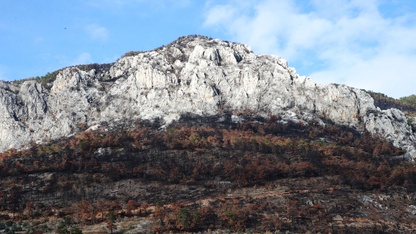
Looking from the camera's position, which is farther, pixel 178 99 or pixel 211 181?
pixel 178 99

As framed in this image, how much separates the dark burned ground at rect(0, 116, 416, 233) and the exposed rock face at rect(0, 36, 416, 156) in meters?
8.25

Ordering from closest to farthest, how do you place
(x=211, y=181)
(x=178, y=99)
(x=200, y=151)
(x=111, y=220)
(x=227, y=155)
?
1. (x=111, y=220)
2. (x=211, y=181)
3. (x=227, y=155)
4. (x=200, y=151)
5. (x=178, y=99)

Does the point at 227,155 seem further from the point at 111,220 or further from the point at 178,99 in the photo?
the point at 111,220

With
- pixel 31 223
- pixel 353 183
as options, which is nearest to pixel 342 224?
pixel 353 183

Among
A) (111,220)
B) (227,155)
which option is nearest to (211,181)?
(227,155)

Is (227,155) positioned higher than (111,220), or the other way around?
(227,155)

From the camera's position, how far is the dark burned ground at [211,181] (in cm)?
9375

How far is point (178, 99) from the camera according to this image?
170000 mm

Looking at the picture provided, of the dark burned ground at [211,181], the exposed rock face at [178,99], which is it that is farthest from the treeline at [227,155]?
the exposed rock face at [178,99]

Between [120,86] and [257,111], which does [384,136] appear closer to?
[257,111]

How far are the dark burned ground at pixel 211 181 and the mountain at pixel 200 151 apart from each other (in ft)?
1.31

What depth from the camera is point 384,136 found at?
519ft

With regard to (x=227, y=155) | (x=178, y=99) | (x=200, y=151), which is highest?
(x=178, y=99)

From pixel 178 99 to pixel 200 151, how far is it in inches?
1462
